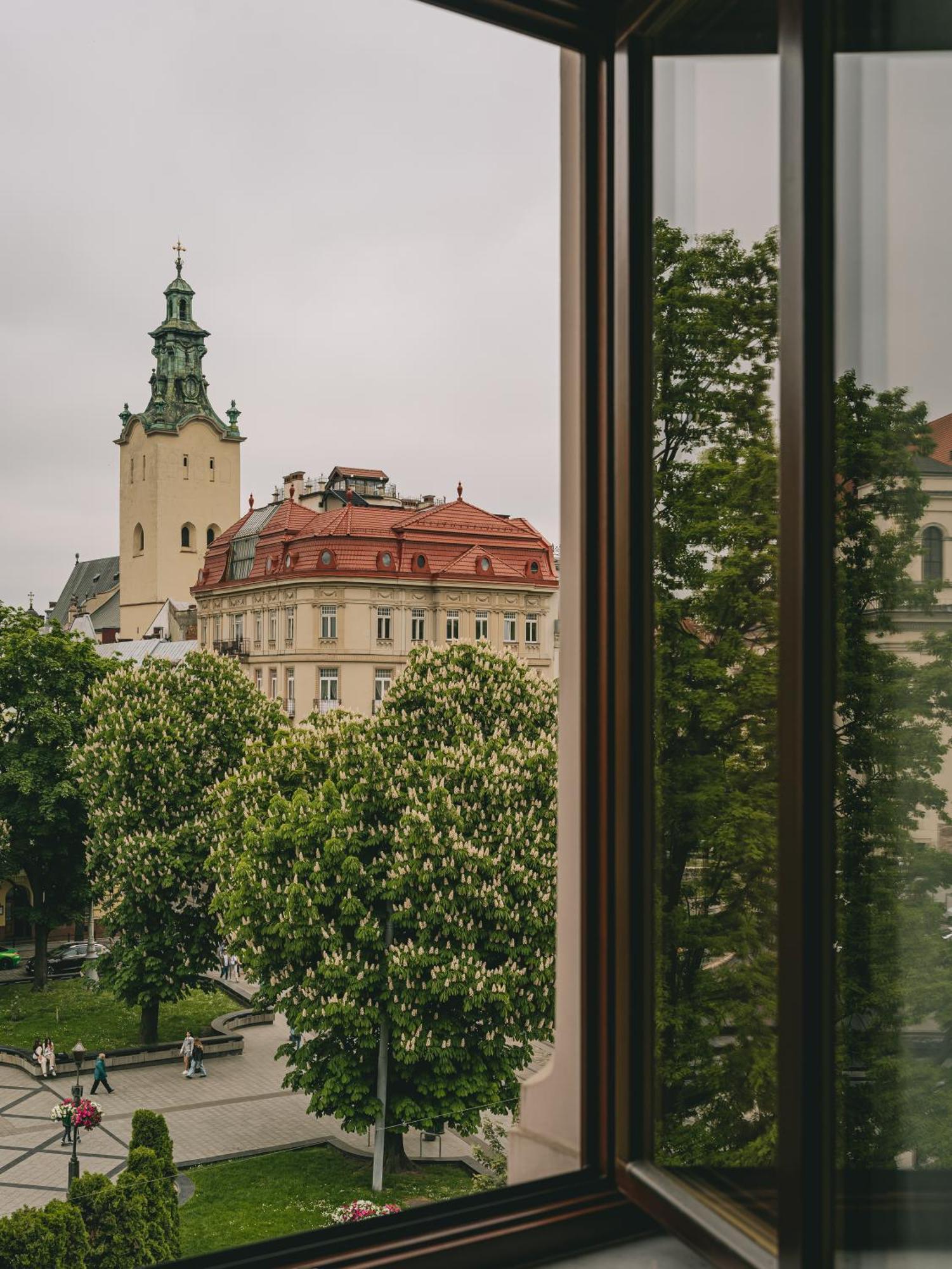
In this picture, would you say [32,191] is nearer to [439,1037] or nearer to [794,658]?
[439,1037]

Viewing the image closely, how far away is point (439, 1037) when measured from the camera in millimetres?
5746

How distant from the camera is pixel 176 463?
748 centimetres

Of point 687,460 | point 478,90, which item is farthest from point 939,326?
point 478,90

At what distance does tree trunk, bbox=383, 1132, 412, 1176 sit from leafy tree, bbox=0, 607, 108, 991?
14.6 feet

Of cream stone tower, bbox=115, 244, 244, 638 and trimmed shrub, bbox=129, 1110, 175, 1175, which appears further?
cream stone tower, bbox=115, 244, 244, 638

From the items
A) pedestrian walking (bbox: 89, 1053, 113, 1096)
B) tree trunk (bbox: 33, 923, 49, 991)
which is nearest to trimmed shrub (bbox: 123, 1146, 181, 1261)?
pedestrian walking (bbox: 89, 1053, 113, 1096)

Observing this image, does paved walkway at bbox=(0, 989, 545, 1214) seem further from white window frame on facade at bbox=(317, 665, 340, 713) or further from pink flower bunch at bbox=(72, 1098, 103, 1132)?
white window frame on facade at bbox=(317, 665, 340, 713)

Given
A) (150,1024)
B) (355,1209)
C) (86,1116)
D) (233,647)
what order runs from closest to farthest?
(355,1209)
(86,1116)
(150,1024)
(233,647)

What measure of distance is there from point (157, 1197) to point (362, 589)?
446 centimetres

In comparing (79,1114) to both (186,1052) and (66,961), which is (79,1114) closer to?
(186,1052)

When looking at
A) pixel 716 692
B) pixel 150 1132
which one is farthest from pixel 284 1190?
pixel 716 692

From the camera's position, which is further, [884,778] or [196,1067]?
[196,1067]

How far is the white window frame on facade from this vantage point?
318 inches

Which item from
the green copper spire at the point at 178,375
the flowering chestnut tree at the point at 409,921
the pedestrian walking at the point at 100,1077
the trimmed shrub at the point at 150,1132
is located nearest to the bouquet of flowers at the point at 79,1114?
the trimmed shrub at the point at 150,1132
